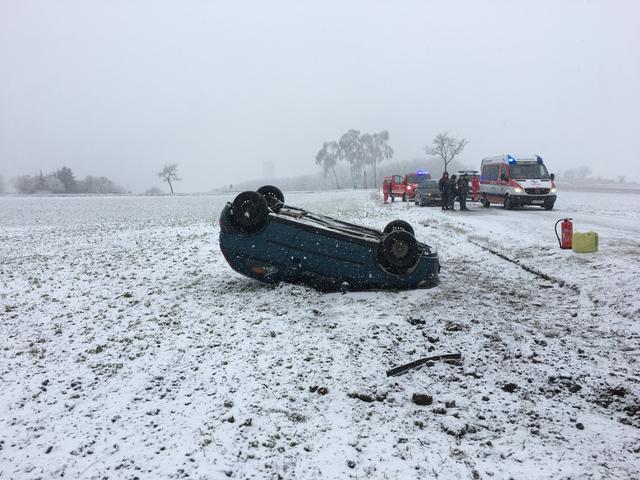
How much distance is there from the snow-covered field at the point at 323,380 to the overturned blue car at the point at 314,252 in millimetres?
293

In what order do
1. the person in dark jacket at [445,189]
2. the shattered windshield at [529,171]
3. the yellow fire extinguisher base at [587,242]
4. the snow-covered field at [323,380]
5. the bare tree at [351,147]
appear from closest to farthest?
the snow-covered field at [323,380], the yellow fire extinguisher base at [587,242], the shattered windshield at [529,171], the person in dark jacket at [445,189], the bare tree at [351,147]

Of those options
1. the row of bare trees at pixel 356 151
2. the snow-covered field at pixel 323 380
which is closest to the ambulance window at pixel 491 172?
the snow-covered field at pixel 323 380

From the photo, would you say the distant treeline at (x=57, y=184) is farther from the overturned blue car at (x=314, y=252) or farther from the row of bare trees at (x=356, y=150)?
the overturned blue car at (x=314, y=252)

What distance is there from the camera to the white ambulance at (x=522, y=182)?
752 inches

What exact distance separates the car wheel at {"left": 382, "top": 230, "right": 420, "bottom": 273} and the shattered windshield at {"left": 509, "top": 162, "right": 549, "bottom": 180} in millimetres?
15908

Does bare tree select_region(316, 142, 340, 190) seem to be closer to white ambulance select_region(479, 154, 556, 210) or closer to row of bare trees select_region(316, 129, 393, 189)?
row of bare trees select_region(316, 129, 393, 189)

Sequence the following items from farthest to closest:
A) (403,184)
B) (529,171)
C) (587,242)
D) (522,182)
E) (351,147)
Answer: (351,147), (403,184), (529,171), (522,182), (587,242)

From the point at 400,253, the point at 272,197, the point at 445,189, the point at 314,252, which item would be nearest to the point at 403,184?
the point at 445,189

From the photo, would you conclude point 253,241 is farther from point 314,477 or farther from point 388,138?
point 388,138

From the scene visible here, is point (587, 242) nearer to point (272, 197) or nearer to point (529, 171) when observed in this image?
point (272, 197)

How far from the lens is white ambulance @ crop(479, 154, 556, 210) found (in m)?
19.1

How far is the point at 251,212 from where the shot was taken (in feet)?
20.4

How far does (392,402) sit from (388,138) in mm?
92067

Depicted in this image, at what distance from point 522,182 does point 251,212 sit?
665 inches
